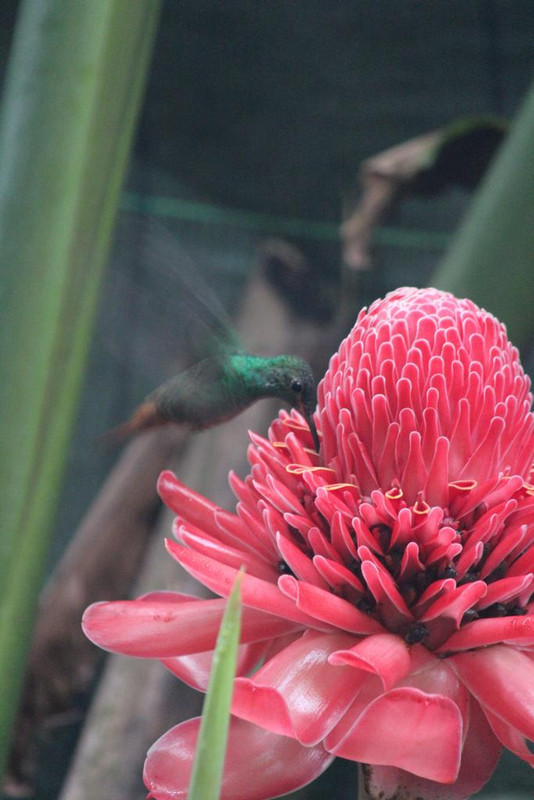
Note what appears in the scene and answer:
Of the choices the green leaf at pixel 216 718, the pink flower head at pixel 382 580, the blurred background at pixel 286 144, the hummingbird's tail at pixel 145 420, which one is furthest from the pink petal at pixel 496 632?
the blurred background at pixel 286 144

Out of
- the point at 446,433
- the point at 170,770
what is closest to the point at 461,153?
the point at 446,433

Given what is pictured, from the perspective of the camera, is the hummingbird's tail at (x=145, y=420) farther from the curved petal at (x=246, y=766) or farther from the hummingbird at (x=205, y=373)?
the curved petal at (x=246, y=766)

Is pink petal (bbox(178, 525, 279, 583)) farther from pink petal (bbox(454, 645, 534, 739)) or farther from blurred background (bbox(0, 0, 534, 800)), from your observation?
blurred background (bbox(0, 0, 534, 800))

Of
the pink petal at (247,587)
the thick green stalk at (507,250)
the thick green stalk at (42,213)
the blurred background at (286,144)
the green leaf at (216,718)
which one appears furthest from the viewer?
the blurred background at (286,144)

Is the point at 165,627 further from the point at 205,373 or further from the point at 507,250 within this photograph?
the point at 507,250

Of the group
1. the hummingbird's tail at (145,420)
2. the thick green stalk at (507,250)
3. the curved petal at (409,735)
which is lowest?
the hummingbird's tail at (145,420)

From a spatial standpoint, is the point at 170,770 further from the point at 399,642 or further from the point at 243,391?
the point at 243,391

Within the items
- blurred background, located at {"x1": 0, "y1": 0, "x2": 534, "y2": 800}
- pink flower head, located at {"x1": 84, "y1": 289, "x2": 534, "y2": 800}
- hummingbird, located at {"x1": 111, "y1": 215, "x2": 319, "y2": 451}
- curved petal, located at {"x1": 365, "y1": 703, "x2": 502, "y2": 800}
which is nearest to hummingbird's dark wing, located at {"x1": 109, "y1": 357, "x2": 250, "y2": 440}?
hummingbird, located at {"x1": 111, "y1": 215, "x2": 319, "y2": 451}
